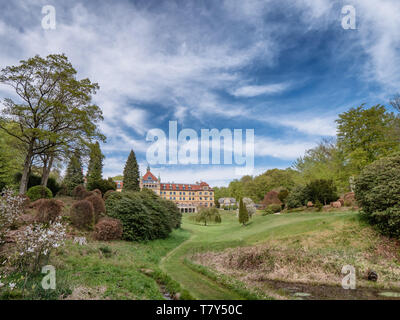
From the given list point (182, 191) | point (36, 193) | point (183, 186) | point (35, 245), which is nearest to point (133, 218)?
point (35, 245)

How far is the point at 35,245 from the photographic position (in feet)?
19.2

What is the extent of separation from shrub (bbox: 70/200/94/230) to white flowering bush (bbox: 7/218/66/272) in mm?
7522

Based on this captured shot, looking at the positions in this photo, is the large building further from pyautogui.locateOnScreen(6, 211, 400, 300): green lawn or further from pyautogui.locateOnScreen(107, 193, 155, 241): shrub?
pyautogui.locateOnScreen(6, 211, 400, 300): green lawn

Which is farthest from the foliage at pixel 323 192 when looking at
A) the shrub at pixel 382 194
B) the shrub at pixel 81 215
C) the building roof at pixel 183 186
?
the building roof at pixel 183 186

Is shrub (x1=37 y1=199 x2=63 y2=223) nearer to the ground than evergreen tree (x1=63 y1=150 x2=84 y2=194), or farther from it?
nearer to the ground

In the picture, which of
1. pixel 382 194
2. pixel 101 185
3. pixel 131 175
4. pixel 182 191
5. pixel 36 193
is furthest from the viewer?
pixel 182 191

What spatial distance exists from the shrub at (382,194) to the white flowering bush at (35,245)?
14374 millimetres

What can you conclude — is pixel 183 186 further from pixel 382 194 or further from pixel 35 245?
pixel 35 245

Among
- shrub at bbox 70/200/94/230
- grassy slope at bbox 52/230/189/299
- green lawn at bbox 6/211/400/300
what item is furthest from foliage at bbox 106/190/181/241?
grassy slope at bbox 52/230/189/299

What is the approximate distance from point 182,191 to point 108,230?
64.8 m

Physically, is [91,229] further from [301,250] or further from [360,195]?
[360,195]

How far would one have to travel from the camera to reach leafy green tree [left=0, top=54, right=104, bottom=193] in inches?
715
